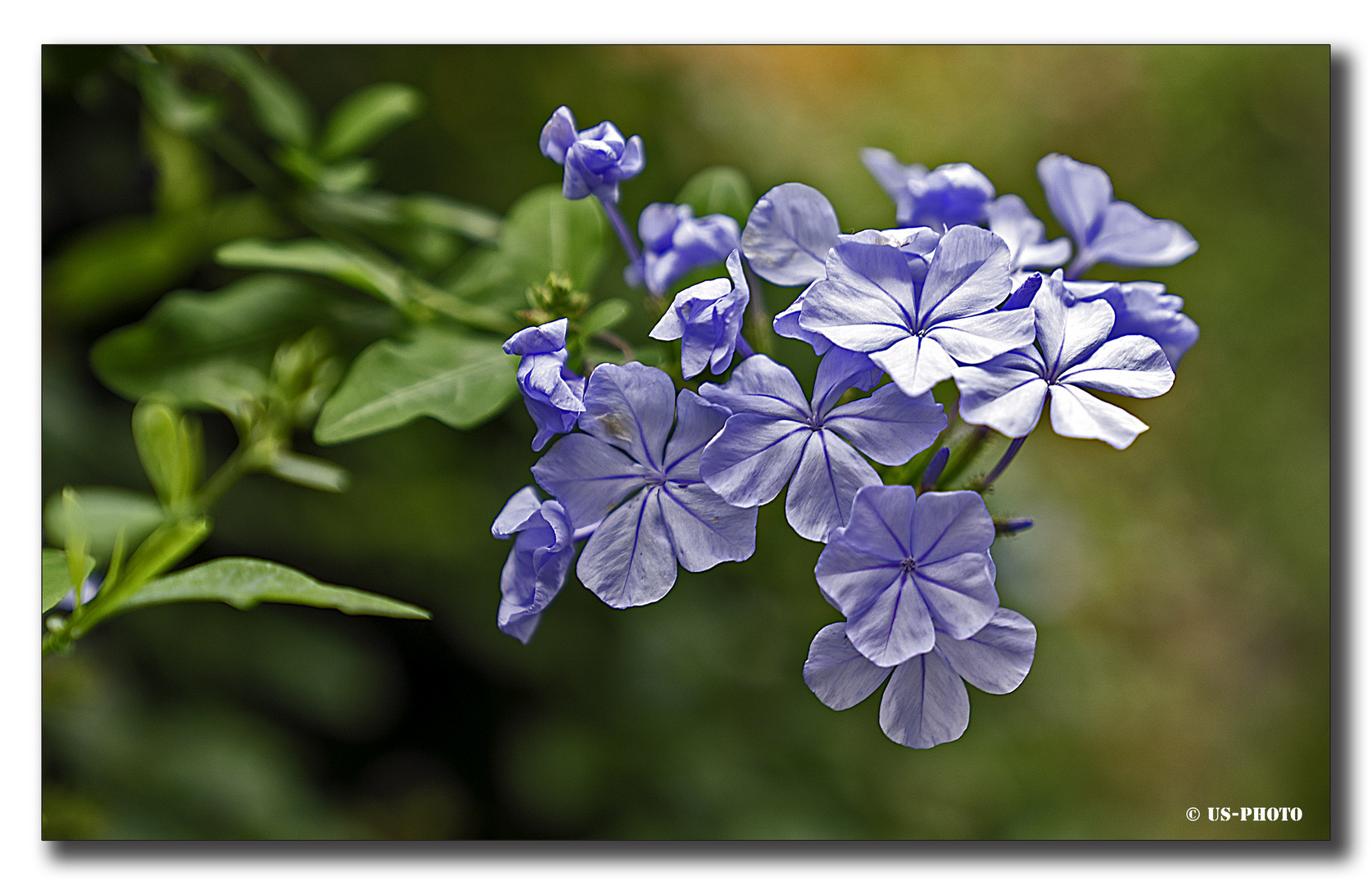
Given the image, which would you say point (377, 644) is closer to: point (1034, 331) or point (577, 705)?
point (577, 705)

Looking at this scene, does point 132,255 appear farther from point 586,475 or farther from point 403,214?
point 586,475

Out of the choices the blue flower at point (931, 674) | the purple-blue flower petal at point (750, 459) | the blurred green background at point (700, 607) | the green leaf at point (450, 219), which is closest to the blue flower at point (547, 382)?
the purple-blue flower petal at point (750, 459)

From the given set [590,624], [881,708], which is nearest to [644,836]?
[590,624]

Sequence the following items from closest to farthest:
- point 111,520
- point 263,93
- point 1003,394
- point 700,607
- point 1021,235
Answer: point 1003,394, point 1021,235, point 111,520, point 263,93, point 700,607

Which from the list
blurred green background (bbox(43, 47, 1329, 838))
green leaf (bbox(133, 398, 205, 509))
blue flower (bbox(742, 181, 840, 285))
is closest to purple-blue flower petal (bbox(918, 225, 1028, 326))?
blue flower (bbox(742, 181, 840, 285))

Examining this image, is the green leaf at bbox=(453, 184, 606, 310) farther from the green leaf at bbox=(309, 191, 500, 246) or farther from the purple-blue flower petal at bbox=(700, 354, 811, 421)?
the purple-blue flower petal at bbox=(700, 354, 811, 421)

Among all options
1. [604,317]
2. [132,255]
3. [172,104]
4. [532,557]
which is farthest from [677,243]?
[132,255]
